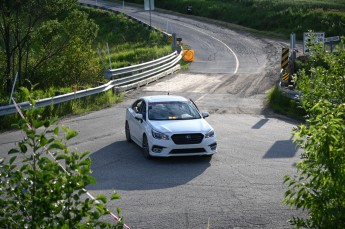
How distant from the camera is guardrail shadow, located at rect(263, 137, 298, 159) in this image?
16.7m

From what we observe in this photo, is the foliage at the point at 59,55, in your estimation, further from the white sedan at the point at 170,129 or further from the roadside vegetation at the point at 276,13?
the roadside vegetation at the point at 276,13

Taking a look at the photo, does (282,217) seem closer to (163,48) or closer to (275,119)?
(275,119)

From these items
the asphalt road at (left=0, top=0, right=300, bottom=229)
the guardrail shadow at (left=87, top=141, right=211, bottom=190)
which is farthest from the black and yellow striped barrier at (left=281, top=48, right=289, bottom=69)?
the guardrail shadow at (left=87, top=141, right=211, bottom=190)

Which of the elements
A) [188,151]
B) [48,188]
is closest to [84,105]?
[188,151]

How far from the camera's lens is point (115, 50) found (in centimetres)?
4500

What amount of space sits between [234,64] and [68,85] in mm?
14334

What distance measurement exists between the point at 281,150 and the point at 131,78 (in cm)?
1272

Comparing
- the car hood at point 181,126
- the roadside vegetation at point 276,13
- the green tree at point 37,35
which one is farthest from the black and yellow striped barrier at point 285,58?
the roadside vegetation at point 276,13

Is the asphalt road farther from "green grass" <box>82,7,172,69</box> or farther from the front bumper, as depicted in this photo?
"green grass" <box>82,7,172,69</box>

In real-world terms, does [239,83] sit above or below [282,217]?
below

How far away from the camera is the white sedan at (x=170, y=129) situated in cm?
1569

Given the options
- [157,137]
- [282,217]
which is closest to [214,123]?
[157,137]

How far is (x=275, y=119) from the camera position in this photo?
22.9 meters

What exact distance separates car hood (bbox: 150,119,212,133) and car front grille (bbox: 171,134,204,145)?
11 centimetres
